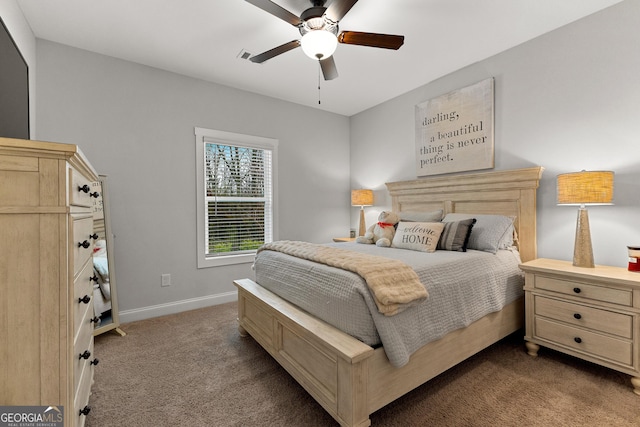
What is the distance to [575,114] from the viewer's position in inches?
94.3

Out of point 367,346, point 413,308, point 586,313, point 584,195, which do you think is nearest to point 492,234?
point 584,195

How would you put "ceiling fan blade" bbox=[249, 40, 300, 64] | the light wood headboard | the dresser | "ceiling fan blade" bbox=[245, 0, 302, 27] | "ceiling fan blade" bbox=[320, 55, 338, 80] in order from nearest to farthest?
the dresser < "ceiling fan blade" bbox=[245, 0, 302, 27] < "ceiling fan blade" bbox=[249, 40, 300, 64] < "ceiling fan blade" bbox=[320, 55, 338, 80] < the light wood headboard

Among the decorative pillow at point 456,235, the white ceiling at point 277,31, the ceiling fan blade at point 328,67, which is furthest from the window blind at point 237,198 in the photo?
the decorative pillow at point 456,235

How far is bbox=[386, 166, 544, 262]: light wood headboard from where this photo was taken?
2.58 metres

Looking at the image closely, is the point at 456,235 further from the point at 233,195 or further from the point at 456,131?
the point at 233,195

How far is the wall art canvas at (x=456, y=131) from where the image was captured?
2.95 meters

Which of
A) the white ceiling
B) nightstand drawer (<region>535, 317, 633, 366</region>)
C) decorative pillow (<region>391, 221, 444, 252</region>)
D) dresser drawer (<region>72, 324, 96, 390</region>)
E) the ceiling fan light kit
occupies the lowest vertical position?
nightstand drawer (<region>535, 317, 633, 366</region>)

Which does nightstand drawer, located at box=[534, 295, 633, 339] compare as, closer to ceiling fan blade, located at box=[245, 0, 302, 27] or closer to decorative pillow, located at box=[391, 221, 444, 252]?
decorative pillow, located at box=[391, 221, 444, 252]

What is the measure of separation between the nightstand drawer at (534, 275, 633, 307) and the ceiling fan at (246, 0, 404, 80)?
2.04 metres

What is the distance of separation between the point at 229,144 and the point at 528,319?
11.5ft

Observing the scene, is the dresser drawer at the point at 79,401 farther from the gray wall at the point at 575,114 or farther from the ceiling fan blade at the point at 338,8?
the gray wall at the point at 575,114

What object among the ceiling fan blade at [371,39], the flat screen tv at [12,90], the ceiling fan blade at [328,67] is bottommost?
the flat screen tv at [12,90]

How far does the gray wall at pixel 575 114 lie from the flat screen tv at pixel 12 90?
12.0 feet

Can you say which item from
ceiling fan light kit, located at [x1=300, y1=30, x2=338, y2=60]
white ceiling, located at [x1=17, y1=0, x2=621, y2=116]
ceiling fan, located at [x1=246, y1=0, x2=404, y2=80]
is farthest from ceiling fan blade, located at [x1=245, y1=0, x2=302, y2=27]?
white ceiling, located at [x1=17, y1=0, x2=621, y2=116]
